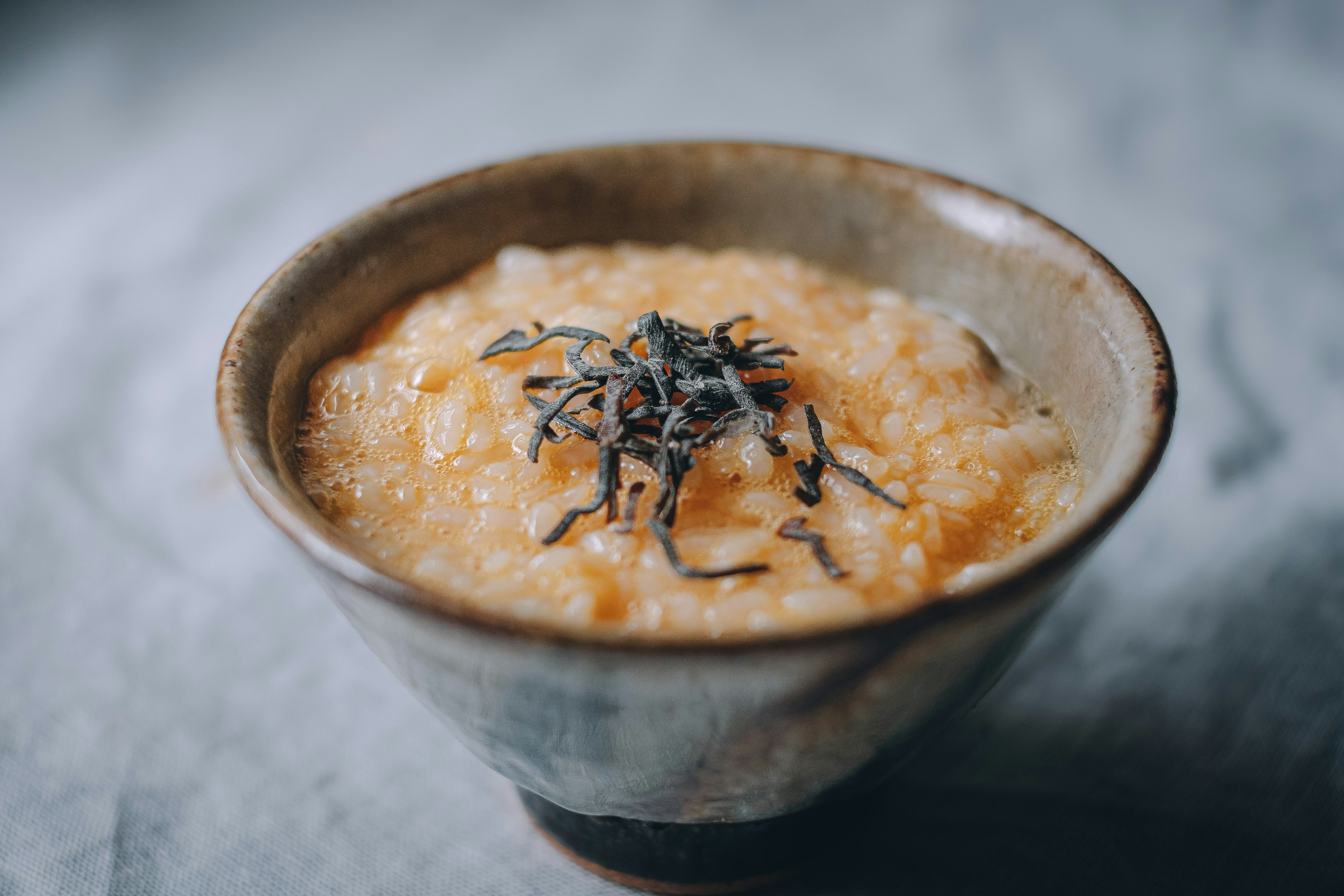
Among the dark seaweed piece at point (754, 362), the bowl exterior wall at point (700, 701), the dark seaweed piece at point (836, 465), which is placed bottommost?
the bowl exterior wall at point (700, 701)

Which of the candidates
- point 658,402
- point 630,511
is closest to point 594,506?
point 630,511

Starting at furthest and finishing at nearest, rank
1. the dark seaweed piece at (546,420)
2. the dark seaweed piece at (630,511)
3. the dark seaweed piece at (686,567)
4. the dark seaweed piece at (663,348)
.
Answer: the dark seaweed piece at (663,348) → the dark seaweed piece at (546,420) → the dark seaweed piece at (630,511) → the dark seaweed piece at (686,567)

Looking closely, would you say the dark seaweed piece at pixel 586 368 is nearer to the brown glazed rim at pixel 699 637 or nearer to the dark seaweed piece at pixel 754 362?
the dark seaweed piece at pixel 754 362

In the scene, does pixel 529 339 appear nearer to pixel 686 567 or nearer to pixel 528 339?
pixel 528 339

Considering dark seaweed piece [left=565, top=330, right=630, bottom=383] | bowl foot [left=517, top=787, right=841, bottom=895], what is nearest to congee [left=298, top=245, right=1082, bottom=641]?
dark seaweed piece [left=565, top=330, right=630, bottom=383]

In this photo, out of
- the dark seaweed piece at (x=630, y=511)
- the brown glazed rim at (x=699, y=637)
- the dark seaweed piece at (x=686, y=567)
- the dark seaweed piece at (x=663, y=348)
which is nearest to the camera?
the brown glazed rim at (x=699, y=637)

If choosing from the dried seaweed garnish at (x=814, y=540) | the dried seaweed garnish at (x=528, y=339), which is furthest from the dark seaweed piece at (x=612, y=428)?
the dried seaweed garnish at (x=814, y=540)

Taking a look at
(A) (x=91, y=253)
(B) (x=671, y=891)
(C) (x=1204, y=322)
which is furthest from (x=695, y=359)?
(A) (x=91, y=253)

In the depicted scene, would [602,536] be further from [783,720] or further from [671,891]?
[671,891]
